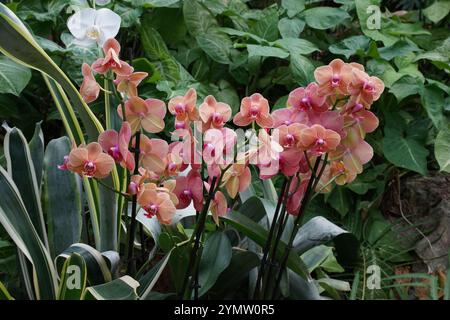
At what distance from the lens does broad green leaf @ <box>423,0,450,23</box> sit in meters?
2.32

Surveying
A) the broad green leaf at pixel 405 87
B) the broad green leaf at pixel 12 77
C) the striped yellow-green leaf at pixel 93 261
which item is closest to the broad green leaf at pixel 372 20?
the broad green leaf at pixel 405 87

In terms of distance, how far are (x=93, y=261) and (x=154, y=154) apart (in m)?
0.21

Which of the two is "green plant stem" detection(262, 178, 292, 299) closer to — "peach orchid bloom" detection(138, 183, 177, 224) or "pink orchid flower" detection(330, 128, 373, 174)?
"pink orchid flower" detection(330, 128, 373, 174)

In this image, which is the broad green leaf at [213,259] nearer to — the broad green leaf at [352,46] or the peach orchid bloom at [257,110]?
the peach orchid bloom at [257,110]

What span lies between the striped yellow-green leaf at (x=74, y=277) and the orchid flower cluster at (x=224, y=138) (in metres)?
0.14

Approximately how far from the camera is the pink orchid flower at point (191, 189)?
109 cm

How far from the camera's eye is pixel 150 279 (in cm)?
118

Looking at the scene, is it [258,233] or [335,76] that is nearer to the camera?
[335,76]

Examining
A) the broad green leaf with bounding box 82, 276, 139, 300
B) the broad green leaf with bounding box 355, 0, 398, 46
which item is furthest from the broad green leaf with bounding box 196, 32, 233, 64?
the broad green leaf with bounding box 82, 276, 139, 300

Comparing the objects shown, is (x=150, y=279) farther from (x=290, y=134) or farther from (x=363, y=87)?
(x=363, y=87)

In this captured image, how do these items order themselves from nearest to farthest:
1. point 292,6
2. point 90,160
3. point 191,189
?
point 90,160
point 191,189
point 292,6

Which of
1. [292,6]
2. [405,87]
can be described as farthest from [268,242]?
[292,6]

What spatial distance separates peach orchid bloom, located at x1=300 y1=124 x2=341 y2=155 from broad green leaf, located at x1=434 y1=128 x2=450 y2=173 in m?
0.90
